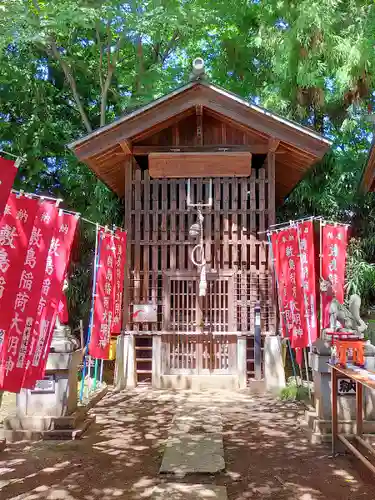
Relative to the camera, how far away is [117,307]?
1123 cm

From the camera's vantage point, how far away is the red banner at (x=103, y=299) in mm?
9294

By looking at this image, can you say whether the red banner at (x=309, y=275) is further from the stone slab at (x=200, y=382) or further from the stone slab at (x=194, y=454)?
the stone slab at (x=194, y=454)

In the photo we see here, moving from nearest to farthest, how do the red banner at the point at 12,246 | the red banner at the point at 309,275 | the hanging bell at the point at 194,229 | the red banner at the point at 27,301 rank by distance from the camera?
the red banner at the point at 12,246
the red banner at the point at 27,301
the red banner at the point at 309,275
the hanging bell at the point at 194,229

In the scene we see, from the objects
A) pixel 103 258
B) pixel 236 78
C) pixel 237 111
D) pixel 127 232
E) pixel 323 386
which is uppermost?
pixel 236 78

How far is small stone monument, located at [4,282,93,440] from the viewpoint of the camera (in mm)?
7262

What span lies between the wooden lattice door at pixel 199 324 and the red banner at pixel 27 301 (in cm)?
565

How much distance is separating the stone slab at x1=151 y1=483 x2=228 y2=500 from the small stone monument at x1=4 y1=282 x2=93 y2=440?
247 cm

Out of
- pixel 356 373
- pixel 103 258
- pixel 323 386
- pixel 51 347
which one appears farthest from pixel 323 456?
pixel 103 258

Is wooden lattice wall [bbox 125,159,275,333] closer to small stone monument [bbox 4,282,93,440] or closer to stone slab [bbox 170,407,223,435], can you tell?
stone slab [bbox 170,407,223,435]

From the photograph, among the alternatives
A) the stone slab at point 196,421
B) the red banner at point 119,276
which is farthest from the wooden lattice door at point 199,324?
the stone slab at point 196,421

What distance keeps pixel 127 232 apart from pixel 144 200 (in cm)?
92

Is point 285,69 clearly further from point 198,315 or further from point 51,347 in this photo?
point 51,347

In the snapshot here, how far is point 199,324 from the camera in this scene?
1178cm

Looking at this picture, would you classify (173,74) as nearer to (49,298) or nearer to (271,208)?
(271,208)
